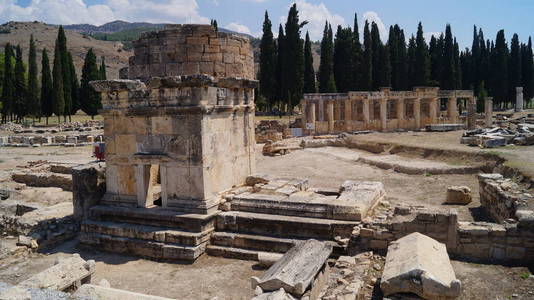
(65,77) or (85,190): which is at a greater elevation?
(65,77)

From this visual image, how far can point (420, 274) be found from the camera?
5.39m

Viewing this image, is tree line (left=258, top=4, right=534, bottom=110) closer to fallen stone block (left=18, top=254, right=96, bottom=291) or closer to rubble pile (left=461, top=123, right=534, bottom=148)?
rubble pile (left=461, top=123, right=534, bottom=148)

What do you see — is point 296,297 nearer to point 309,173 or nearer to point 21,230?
point 21,230

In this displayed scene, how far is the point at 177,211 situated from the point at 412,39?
4272 centimetres

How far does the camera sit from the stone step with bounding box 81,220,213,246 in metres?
8.68

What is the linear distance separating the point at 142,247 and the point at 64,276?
9.80 feet

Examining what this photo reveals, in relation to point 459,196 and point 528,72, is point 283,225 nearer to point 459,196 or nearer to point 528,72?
point 459,196

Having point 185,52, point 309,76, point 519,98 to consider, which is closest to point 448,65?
point 519,98

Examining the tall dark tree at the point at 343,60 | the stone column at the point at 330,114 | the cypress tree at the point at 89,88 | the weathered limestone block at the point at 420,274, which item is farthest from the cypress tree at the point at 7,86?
the weathered limestone block at the point at 420,274

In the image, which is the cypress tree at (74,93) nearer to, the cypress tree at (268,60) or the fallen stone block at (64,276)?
the cypress tree at (268,60)

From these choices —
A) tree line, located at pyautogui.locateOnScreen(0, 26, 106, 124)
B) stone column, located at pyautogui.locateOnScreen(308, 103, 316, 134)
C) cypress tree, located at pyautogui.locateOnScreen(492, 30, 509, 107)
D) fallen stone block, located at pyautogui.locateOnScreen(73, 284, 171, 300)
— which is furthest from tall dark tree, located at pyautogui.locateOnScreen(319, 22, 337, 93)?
fallen stone block, located at pyautogui.locateOnScreen(73, 284, 171, 300)

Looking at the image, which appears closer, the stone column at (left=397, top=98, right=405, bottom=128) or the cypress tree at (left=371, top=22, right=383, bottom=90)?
the stone column at (left=397, top=98, right=405, bottom=128)

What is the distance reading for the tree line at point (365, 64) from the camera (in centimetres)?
3984

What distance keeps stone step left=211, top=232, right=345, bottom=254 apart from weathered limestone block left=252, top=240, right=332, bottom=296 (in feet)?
3.64
